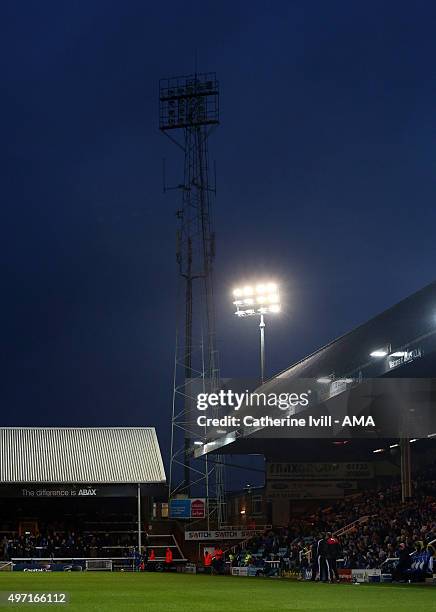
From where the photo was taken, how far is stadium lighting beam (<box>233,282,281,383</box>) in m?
56.0

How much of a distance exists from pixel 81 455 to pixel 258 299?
15.9m

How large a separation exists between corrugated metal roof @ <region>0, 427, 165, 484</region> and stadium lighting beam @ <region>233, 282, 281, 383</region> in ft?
37.6

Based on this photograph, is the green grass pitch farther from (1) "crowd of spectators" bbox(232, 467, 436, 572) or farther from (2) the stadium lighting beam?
(2) the stadium lighting beam

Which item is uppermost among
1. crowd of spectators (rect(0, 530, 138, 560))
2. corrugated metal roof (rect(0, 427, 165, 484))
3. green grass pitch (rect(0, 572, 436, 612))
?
corrugated metal roof (rect(0, 427, 165, 484))

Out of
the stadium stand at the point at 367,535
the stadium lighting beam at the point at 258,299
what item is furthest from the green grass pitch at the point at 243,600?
the stadium lighting beam at the point at 258,299

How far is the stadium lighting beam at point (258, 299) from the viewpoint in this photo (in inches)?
2205

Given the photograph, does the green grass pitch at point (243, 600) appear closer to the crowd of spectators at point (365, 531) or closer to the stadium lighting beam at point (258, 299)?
the crowd of spectators at point (365, 531)

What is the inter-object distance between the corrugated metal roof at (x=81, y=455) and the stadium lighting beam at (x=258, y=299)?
451 inches

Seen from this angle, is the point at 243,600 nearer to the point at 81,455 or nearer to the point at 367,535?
the point at 367,535

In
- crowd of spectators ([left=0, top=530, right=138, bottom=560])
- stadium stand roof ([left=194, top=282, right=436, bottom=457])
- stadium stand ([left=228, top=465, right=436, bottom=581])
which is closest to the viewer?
stadium stand ([left=228, top=465, right=436, bottom=581])

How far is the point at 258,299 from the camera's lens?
5644cm

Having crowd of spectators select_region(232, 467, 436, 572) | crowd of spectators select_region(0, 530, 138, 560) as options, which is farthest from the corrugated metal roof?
crowd of spectators select_region(232, 467, 436, 572)

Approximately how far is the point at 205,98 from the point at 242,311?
45.8 ft

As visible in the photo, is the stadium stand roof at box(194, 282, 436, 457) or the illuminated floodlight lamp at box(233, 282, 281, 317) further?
the illuminated floodlight lamp at box(233, 282, 281, 317)
